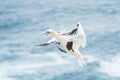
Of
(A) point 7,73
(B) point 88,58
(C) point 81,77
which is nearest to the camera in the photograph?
(C) point 81,77

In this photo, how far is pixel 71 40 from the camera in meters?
16.0

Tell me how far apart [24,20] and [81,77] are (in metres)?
38.2

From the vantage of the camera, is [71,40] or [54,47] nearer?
[71,40]

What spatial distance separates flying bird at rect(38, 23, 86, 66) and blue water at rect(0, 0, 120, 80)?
67677 millimetres

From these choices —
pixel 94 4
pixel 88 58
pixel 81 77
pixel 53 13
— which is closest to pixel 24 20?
pixel 53 13

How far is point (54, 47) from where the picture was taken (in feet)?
333

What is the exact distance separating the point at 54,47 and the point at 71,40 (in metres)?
85.5

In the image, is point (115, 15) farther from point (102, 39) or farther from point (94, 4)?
point (102, 39)

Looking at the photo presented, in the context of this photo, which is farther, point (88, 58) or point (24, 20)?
point (24, 20)

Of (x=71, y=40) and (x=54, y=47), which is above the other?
(x=54, y=47)

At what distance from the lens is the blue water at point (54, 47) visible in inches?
3585

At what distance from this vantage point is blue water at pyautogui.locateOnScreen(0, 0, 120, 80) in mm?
91062

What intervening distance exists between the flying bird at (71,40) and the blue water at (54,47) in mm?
67677

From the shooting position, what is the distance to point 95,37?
357 feet
